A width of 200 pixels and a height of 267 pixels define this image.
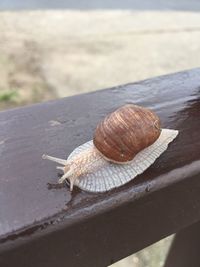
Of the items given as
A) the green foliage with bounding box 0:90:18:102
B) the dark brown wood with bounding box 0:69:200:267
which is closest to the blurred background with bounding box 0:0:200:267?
the green foliage with bounding box 0:90:18:102

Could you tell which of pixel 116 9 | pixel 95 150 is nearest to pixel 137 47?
pixel 116 9

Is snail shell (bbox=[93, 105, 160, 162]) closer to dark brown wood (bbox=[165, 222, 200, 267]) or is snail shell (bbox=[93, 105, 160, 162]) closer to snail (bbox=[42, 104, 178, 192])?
snail (bbox=[42, 104, 178, 192])

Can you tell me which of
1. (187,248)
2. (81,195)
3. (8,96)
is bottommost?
(8,96)

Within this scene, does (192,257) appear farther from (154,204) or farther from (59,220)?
(59,220)

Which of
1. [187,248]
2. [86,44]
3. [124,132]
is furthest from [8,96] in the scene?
[124,132]

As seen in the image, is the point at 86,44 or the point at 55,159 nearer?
the point at 55,159

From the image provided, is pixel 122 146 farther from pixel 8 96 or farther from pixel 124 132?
pixel 8 96
